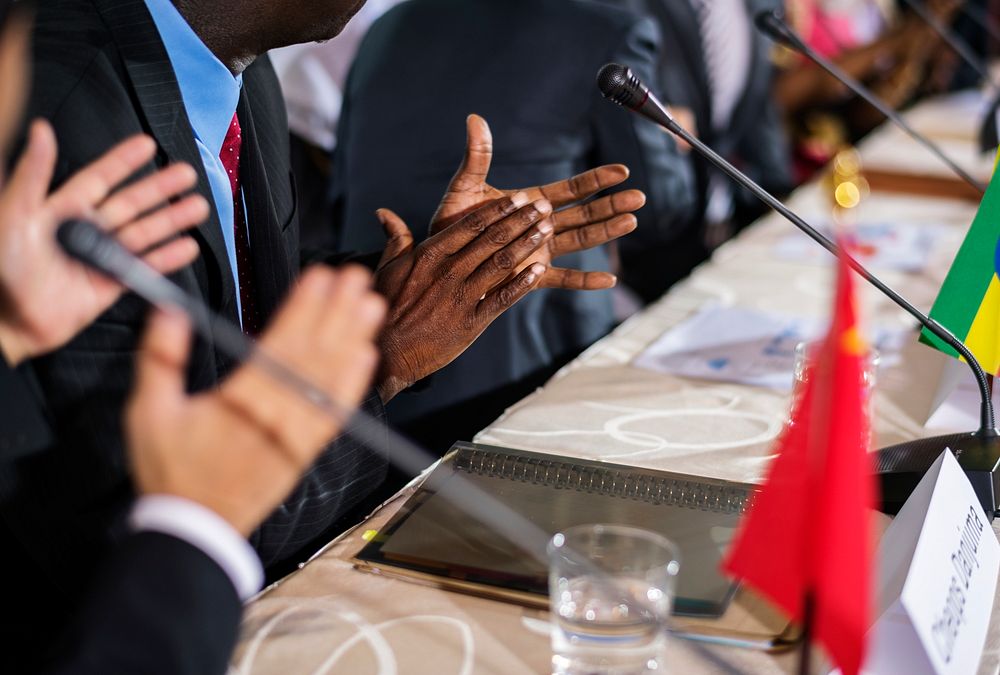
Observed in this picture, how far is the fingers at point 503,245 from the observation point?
106 cm

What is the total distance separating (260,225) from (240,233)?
0.02m

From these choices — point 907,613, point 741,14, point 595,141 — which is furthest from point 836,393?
point 741,14

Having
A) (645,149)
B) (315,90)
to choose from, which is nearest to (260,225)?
(645,149)

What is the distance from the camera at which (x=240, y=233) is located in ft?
3.73

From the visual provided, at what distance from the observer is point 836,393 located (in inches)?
20.0

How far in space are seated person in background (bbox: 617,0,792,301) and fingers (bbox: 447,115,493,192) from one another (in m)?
1.18

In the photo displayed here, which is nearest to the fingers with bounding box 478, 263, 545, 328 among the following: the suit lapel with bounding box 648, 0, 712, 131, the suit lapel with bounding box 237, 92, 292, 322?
the suit lapel with bounding box 237, 92, 292, 322

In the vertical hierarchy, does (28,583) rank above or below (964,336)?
below

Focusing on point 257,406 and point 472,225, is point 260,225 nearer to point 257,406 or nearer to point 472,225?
point 472,225

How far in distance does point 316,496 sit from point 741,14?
2.17m

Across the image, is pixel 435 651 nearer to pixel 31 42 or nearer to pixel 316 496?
pixel 316 496

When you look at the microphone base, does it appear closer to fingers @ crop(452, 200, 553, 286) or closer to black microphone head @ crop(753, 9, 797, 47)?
fingers @ crop(452, 200, 553, 286)

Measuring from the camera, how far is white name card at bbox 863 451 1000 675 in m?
0.67

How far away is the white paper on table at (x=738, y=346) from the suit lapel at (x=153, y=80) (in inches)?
24.2
